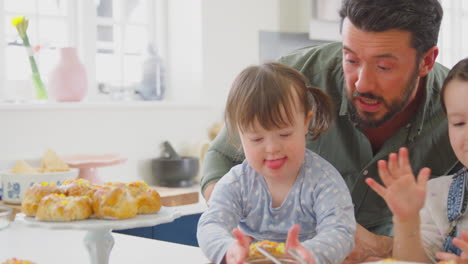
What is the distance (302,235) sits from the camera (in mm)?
1442

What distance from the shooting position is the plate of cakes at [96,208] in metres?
1.26

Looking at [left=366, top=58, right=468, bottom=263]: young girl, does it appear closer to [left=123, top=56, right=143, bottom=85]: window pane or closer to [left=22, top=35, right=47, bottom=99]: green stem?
[left=22, top=35, right=47, bottom=99]: green stem

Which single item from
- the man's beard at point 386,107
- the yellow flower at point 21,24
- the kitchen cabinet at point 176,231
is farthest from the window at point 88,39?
the man's beard at point 386,107

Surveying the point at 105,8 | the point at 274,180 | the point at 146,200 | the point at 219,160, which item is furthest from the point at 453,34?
the point at 146,200

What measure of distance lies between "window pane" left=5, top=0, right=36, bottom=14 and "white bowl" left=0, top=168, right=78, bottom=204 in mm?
1128

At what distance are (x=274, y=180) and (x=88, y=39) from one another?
2318 mm

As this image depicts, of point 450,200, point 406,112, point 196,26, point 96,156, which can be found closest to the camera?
point 450,200

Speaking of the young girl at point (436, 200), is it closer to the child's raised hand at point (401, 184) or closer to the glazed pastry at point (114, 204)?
the child's raised hand at point (401, 184)

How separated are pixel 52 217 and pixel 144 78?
2.46 meters

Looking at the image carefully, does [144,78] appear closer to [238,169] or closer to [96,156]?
[96,156]

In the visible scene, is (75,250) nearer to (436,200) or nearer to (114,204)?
(114,204)

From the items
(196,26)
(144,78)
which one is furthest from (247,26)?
(144,78)

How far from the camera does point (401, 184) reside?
3.85ft

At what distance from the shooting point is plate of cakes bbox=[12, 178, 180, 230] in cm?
126
